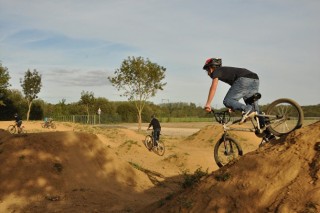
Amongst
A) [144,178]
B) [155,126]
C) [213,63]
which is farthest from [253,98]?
[155,126]

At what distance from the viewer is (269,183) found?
19.8 ft

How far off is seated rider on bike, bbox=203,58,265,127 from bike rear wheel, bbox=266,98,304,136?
220mm

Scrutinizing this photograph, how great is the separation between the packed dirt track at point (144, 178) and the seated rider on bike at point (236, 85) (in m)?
0.82

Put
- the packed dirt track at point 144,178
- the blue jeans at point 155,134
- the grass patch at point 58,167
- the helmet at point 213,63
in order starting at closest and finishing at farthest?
the packed dirt track at point 144,178 → the helmet at point 213,63 → the grass patch at point 58,167 → the blue jeans at point 155,134

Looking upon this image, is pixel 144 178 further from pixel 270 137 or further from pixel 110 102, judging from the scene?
pixel 110 102

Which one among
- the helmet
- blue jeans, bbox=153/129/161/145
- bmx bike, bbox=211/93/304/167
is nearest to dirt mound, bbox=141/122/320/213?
bmx bike, bbox=211/93/304/167

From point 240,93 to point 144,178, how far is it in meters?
8.52

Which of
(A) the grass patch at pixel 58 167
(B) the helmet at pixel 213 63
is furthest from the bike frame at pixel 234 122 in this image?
(A) the grass patch at pixel 58 167

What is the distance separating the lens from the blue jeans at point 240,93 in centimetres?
726

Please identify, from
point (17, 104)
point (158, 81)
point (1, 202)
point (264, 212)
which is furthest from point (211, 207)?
point (17, 104)

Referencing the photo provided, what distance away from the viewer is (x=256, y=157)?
6680 mm

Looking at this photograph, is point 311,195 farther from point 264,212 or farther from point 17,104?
point 17,104

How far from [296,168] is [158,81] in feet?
136

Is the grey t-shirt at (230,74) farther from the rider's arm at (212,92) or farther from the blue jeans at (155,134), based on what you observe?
the blue jeans at (155,134)
